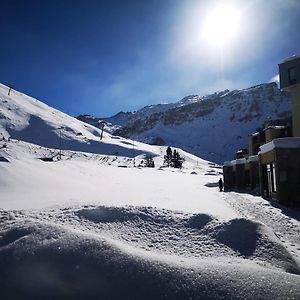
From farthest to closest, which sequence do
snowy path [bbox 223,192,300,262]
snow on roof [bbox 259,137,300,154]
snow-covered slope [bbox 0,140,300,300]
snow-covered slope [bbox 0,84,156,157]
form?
snow-covered slope [bbox 0,84,156,157] < snow on roof [bbox 259,137,300,154] < snowy path [bbox 223,192,300,262] < snow-covered slope [bbox 0,140,300,300]

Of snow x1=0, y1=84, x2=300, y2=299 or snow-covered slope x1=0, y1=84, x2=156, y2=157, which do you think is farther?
snow-covered slope x1=0, y1=84, x2=156, y2=157

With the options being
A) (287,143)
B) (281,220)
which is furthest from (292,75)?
(281,220)

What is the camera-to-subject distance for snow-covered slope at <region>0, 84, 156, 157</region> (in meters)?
77.9

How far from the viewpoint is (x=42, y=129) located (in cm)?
8356

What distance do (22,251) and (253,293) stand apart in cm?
470

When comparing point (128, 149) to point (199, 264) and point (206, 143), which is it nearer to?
point (199, 264)

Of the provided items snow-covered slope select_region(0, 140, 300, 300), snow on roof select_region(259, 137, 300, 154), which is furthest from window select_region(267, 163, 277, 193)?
snow-covered slope select_region(0, 140, 300, 300)

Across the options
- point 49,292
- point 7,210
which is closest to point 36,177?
point 7,210

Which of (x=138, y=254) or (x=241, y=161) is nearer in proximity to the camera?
(x=138, y=254)

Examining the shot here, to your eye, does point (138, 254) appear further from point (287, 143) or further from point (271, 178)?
point (271, 178)

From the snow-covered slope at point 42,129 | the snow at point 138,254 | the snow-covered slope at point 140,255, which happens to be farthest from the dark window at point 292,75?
the snow-covered slope at point 42,129

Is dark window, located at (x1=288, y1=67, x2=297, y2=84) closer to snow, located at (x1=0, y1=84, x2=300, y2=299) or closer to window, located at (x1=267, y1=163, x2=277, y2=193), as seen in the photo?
window, located at (x1=267, y1=163, x2=277, y2=193)

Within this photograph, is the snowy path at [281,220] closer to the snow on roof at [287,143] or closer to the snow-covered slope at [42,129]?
the snow on roof at [287,143]

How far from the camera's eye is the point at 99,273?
6430 mm
